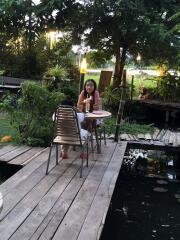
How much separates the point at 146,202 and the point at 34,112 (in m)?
2.56

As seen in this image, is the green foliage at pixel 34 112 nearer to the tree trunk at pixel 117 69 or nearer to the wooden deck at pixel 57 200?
the wooden deck at pixel 57 200

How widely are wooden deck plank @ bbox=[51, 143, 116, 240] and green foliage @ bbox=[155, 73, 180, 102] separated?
313 inches

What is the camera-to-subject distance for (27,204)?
4.14 meters

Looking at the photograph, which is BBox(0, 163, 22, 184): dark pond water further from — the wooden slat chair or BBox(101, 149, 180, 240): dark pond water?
BBox(101, 149, 180, 240): dark pond water

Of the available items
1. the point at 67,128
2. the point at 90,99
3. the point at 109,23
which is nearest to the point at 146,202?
the point at 67,128

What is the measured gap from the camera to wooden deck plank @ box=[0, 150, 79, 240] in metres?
3.54

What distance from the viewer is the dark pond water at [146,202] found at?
4898mm

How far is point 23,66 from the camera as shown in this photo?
15344mm

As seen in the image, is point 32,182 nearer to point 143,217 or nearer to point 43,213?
point 43,213

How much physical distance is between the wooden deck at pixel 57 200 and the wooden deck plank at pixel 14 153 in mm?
63

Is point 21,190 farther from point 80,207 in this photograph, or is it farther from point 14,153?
point 14,153

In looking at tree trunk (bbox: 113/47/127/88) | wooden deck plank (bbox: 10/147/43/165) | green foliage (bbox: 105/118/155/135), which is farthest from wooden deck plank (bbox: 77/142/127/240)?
tree trunk (bbox: 113/47/127/88)

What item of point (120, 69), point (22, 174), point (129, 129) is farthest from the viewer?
point (120, 69)

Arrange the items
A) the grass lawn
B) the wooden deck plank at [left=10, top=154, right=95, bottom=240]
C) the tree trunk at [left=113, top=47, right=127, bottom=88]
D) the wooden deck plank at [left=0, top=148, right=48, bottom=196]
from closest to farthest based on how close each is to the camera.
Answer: the wooden deck plank at [left=10, top=154, right=95, bottom=240], the wooden deck plank at [left=0, top=148, right=48, bottom=196], the grass lawn, the tree trunk at [left=113, top=47, right=127, bottom=88]
